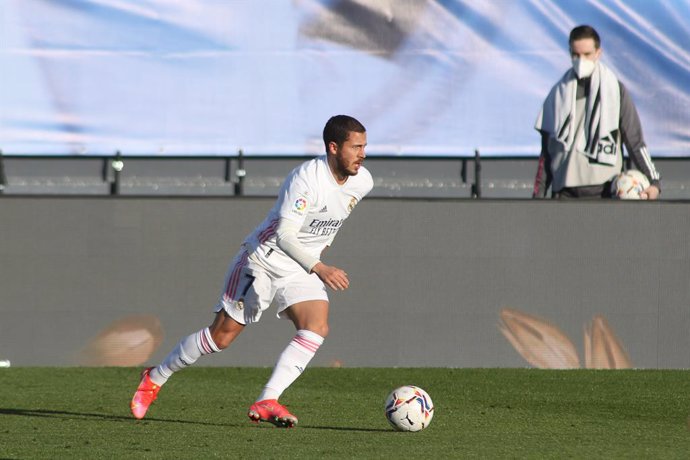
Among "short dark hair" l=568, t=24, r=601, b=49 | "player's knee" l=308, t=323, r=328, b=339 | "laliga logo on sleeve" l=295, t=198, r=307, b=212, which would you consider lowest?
"player's knee" l=308, t=323, r=328, b=339

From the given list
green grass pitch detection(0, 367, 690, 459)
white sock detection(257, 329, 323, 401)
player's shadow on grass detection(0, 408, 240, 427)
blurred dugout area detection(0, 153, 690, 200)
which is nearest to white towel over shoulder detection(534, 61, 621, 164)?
blurred dugout area detection(0, 153, 690, 200)

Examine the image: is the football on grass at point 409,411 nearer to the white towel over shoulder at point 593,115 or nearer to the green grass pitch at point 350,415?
the green grass pitch at point 350,415

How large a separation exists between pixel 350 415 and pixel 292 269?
0.94 metres

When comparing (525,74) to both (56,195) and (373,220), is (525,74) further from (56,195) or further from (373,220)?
(56,195)

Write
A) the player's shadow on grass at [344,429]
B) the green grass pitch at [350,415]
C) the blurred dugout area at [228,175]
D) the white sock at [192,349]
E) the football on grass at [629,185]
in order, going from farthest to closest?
the blurred dugout area at [228,175] < the football on grass at [629,185] < the white sock at [192,349] < the player's shadow on grass at [344,429] < the green grass pitch at [350,415]

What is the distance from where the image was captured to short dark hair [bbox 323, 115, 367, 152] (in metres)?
7.17

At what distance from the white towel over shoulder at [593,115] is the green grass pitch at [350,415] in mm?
1789

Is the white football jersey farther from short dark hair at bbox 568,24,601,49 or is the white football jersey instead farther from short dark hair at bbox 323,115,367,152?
short dark hair at bbox 568,24,601,49

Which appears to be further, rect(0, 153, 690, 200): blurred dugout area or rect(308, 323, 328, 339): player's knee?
rect(0, 153, 690, 200): blurred dugout area

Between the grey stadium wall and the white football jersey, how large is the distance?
2.93 m

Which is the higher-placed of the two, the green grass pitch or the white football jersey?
the white football jersey

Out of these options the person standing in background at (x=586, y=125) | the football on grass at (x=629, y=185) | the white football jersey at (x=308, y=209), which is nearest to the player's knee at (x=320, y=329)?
the white football jersey at (x=308, y=209)

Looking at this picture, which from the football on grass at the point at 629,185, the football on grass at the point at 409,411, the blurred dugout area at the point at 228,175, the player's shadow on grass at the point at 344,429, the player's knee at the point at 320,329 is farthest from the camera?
the blurred dugout area at the point at 228,175

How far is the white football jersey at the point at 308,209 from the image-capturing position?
23.3ft
